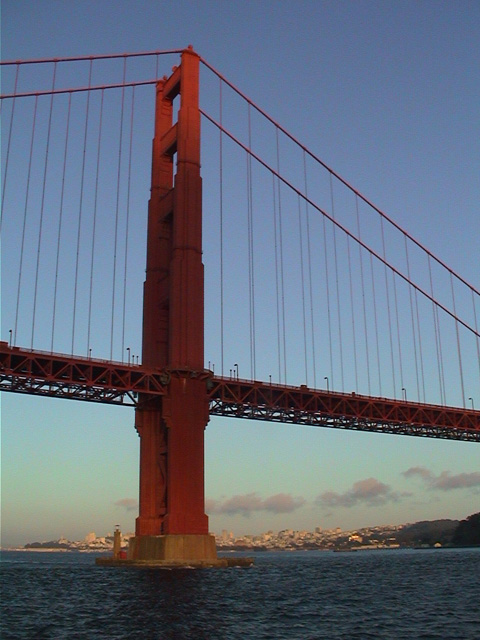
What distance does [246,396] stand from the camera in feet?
231

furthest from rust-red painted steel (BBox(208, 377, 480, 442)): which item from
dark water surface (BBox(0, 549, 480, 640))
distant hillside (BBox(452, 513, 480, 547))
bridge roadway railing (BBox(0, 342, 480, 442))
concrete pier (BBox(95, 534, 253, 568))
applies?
distant hillside (BBox(452, 513, 480, 547))

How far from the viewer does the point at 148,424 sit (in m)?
63.9

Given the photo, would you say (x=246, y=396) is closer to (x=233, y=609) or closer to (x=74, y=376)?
(x=74, y=376)

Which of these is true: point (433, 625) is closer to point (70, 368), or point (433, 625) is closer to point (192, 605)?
point (192, 605)

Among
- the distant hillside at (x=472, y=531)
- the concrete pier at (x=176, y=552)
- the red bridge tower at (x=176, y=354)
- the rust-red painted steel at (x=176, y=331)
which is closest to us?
the concrete pier at (x=176, y=552)

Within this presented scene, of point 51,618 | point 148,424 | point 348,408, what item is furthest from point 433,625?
point 348,408

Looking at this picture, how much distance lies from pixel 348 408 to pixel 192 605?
4998cm

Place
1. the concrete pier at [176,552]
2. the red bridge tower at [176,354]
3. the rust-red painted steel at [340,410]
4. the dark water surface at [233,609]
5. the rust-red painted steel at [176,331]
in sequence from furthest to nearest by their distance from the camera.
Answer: the rust-red painted steel at [340,410] → the rust-red painted steel at [176,331] → the red bridge tower at [176,354] → the concrete pier at [176,552] → the dark water surface at [233,609]

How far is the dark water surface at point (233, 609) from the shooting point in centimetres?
2723

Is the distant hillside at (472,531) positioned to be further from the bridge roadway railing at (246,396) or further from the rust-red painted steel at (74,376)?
the rust-red painted steel at (74,376)

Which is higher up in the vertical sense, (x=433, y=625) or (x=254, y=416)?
(x=254, y=416)

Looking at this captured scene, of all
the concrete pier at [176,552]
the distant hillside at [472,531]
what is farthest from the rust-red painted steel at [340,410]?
the distant hillside at [472,531]

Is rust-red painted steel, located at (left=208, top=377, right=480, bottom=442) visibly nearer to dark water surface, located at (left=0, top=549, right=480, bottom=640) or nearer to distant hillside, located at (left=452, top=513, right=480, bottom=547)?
dark water surface, located at (left=0, top=549, right=480, bottom=640)

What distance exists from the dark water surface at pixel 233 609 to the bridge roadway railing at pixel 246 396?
50.3ft
